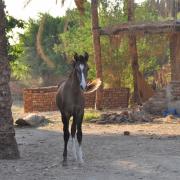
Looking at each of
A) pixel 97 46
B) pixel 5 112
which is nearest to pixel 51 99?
pixel 97 46

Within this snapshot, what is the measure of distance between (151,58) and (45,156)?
16.2 m

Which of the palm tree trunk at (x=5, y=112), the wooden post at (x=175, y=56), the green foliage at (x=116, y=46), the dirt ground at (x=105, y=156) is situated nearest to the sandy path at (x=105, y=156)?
the dirt ground at (x=105, y=156)

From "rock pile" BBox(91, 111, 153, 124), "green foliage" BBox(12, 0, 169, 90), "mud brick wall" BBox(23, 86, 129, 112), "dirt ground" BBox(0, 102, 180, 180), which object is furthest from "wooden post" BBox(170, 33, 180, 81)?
"dirt ground" BBox(0, 102, 180, 180)

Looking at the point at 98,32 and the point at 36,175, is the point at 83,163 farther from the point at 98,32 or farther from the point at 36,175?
the point at 98,32

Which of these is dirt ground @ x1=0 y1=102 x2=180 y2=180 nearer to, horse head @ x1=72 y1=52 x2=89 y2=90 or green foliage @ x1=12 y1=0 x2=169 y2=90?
horse head @ x1=72 y1=52 x2=89 y2=90

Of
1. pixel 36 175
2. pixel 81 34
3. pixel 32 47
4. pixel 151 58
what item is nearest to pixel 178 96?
pixel 151 58

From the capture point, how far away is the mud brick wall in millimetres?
24156

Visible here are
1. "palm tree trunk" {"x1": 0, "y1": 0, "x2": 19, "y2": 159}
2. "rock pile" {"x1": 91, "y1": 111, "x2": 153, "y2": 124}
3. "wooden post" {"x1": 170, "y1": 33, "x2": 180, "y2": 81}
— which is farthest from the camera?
"wooden post" {"x1": 170, "y1": 33, "x2": 180, "y2": 81}

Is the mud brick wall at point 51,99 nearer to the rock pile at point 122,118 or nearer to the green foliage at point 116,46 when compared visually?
the green foliage at point 116,46

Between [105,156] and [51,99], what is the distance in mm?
13863

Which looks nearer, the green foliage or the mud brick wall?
the mud brick wall

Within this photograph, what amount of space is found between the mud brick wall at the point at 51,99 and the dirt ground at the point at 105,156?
7.80 metres

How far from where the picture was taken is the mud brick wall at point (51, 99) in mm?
24156

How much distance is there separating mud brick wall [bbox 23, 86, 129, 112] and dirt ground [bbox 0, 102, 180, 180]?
780cm
